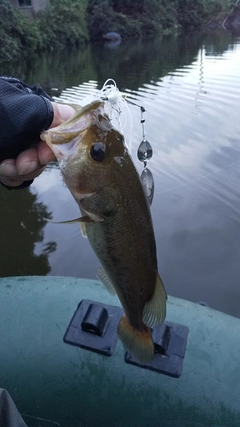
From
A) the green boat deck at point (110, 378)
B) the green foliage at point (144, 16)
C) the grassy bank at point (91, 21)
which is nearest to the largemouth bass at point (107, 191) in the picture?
the green boat deck at point (110, 378)

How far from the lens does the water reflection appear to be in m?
5.44

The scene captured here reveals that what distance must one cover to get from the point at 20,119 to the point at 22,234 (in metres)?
4.78

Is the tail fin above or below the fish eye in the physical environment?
below

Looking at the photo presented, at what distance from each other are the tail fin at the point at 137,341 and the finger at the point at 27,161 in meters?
0.66

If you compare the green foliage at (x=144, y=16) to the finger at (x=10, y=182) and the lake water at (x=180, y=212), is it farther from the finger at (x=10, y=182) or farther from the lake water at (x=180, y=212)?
the finger at (x=10, y=182)

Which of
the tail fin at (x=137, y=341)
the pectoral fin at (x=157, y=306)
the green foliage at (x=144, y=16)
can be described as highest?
the pectoral fin at (x=157, y=306)

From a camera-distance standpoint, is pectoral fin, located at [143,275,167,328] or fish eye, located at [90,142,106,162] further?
pectoral fin, located at [143,275,167,328]

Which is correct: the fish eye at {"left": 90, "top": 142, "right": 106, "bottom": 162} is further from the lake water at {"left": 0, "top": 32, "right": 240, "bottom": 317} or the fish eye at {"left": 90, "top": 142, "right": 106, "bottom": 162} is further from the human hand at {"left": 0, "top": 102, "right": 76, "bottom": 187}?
the lake water at {"left": 0, "top": 32, "right": 240, "bottom": 317}

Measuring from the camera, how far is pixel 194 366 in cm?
212

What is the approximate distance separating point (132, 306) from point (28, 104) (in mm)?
810

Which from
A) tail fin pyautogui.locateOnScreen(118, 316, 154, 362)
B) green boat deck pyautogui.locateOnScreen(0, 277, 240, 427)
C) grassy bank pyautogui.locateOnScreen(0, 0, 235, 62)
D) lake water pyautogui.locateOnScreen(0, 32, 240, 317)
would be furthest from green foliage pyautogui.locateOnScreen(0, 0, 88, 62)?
tail fin pyautogui.locateOnScreen(118, 316, 154, 362)

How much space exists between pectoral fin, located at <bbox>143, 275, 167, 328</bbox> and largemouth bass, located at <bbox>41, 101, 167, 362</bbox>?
1.5 inches

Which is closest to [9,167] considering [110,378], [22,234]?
[110,378]

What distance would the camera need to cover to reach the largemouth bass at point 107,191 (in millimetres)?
1345
